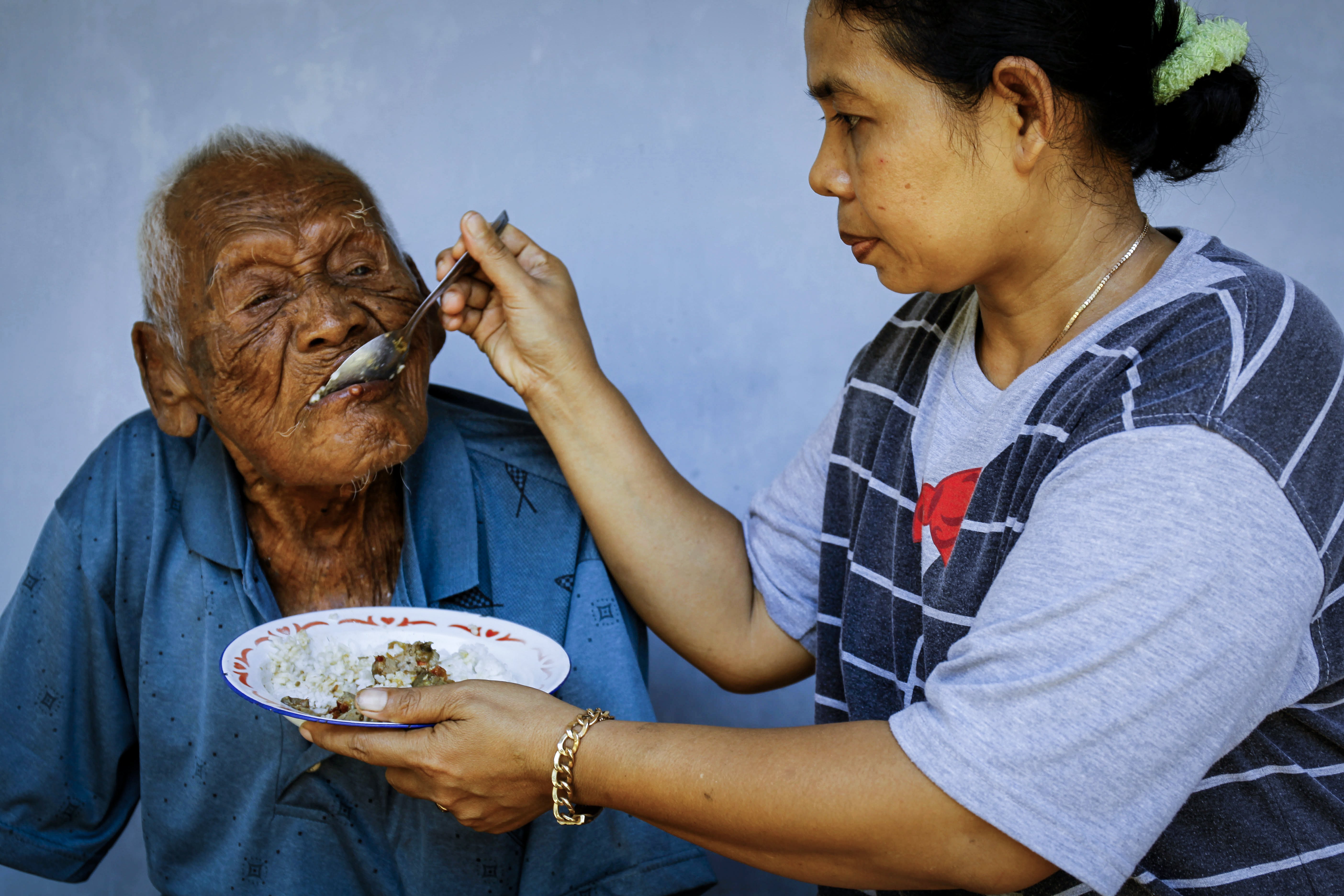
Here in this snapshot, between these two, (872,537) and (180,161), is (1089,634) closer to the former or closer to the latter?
(872,537)

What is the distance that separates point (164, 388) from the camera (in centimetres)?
171

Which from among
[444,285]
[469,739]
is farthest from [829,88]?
[469,739]

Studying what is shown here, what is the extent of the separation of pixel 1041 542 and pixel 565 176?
1654 millimetres

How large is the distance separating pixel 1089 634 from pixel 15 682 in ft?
5.06

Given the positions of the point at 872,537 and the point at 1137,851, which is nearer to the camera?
the point at 1137,851

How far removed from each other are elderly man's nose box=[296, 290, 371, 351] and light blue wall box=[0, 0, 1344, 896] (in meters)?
0.79

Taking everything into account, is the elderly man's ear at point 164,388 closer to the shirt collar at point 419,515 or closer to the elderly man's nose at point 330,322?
the shirt collar at point 419,515

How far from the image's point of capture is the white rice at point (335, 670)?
144 centimetres

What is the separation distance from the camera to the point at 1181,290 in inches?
46.2

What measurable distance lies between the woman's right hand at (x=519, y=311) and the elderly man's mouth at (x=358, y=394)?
0.16 metres

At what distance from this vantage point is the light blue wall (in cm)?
230

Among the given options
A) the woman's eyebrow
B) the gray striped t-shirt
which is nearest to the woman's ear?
the woman's eyebrow

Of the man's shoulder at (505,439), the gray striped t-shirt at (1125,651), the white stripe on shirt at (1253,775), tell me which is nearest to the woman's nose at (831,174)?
the gray striped t-shirt at (1125,651)

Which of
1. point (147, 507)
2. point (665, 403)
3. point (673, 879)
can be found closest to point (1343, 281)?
point (665, 403)
